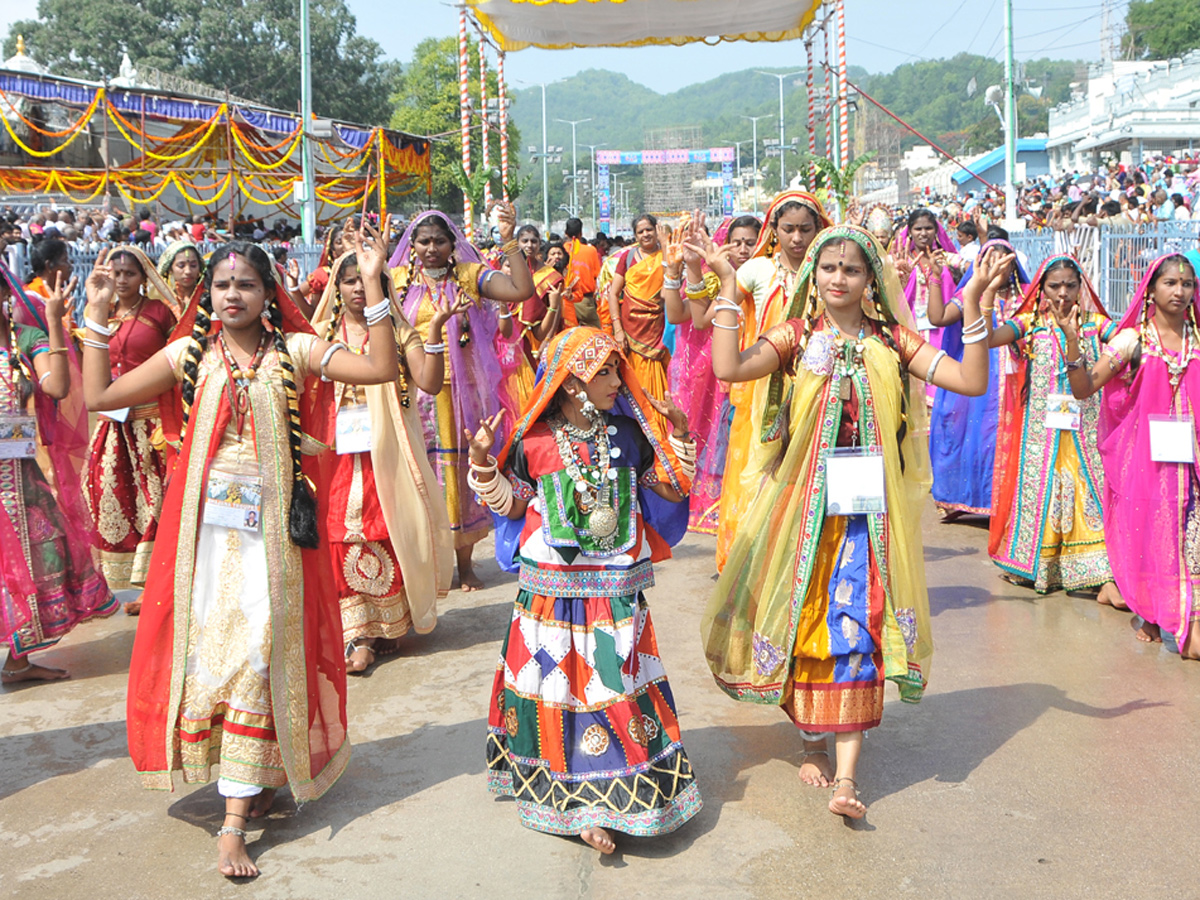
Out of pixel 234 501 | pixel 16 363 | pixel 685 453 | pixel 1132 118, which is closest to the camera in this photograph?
pixel 234 501

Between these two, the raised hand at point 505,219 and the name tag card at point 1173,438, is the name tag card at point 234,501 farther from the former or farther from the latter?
the name tag card at point 1173,438

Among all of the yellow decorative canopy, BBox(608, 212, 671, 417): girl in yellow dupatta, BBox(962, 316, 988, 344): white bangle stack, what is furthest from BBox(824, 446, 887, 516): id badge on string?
the yellow decorative canopy

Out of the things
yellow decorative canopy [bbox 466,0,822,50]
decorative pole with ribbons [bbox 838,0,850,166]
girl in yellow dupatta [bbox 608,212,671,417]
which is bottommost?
girl in yellow dupatta [bbox 608,212,671,417]

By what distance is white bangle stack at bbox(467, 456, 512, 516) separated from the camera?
355 cm

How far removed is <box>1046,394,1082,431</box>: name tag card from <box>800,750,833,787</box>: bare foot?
9.85 feet

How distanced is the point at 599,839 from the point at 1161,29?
77290 mm

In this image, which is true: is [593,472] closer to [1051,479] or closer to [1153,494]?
[1153,494]

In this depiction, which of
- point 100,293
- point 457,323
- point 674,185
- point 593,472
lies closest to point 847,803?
point 593,472

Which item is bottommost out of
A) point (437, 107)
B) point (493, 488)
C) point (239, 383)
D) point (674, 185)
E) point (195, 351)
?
point (493, 488)

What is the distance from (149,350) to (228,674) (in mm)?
3014

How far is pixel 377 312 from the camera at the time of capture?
3.59 m

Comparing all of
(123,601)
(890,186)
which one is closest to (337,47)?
(890,186)

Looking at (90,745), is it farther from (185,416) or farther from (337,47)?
(337,47)

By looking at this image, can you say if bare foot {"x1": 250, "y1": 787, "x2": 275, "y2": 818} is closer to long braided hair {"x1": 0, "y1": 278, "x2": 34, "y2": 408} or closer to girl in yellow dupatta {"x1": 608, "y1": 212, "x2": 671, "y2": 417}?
long braided hair {"x1": 0, "y1": 278, "x2": 34, "y2": 408}
